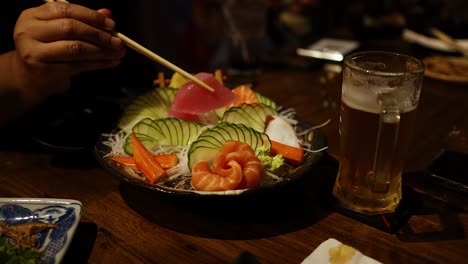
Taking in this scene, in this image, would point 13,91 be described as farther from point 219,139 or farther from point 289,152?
point 289,152

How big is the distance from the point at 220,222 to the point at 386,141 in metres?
0.55

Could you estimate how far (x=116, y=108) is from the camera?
2014 mm

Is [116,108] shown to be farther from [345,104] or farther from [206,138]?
[345,104]

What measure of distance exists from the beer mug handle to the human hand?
3.21ft

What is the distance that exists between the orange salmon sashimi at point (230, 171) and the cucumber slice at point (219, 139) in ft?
0.20

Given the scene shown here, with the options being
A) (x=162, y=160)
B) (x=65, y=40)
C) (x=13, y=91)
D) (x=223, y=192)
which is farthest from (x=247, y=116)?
(x=13, y=91)

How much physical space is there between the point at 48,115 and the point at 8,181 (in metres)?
0.58

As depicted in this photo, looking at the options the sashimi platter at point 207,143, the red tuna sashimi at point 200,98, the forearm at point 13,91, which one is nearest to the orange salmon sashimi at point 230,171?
the sashimi platter at point 207,143

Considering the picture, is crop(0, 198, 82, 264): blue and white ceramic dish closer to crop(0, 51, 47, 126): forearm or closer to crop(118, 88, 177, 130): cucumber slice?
crop(118, 88, 177, 130): cucumber slice

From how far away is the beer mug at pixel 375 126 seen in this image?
121cm

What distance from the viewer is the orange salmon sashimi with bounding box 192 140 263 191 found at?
4.11ft

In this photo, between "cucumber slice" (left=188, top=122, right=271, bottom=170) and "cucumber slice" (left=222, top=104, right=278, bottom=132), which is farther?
"cucumber slice" (left=222, top=104, right=278, bottom=132)

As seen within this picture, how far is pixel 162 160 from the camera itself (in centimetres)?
148

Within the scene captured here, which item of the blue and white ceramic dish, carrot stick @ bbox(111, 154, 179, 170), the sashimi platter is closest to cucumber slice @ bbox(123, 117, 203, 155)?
the sashimi platter
